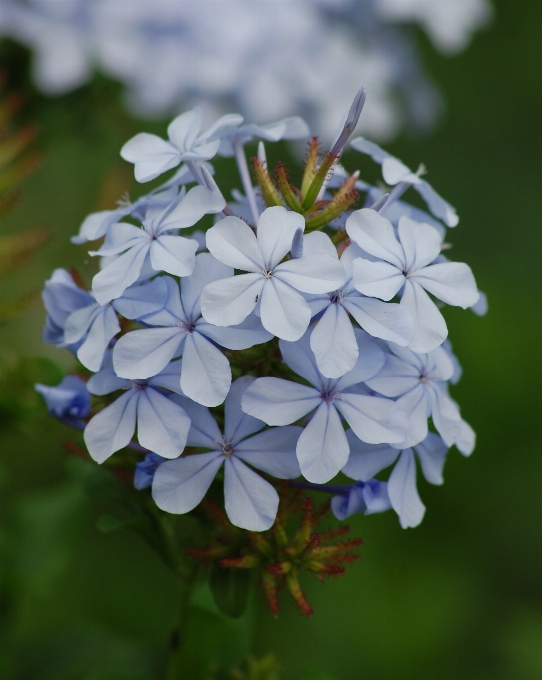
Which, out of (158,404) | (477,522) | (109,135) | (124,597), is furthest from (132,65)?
(477,522)

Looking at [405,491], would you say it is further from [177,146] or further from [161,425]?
[177,146]

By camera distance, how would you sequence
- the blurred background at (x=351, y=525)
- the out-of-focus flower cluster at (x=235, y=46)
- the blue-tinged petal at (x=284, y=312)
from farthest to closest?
the out-of-focus flower cluster at (x=235, y=46)
the blurred background at (x=351, y=525)
the blue-tinged petal at (x=284, y=312)

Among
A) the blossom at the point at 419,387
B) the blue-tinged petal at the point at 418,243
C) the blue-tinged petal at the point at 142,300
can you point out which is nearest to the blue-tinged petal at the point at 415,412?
the blossom at the point at 419,387

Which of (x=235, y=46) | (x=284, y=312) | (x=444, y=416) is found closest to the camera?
(x=284, y=312)

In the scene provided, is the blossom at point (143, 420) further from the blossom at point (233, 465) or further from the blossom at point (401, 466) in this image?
the blossom at point (401, 466)

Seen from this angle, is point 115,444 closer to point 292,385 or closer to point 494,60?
point 292,385

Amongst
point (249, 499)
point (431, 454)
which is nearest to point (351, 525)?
point (431, 454)
